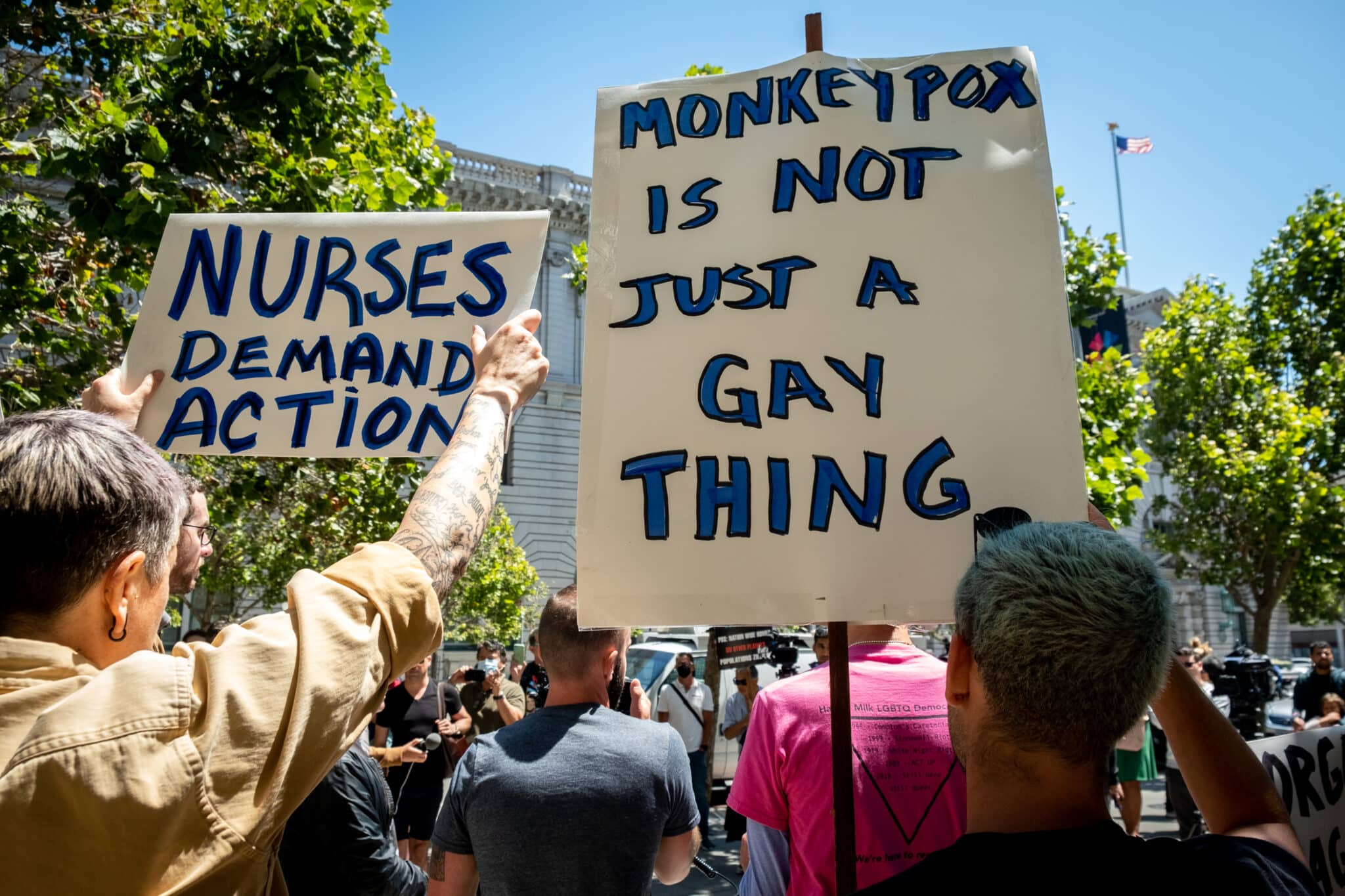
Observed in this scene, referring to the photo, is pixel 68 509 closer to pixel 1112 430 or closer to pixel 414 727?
pixel 414 727

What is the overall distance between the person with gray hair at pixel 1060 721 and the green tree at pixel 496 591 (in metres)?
24.9

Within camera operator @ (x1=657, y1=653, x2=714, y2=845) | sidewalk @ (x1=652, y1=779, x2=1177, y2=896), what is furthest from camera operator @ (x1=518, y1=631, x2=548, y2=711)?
sidewalk @ (x1=652, y1=779, x2=1177, y2=896)

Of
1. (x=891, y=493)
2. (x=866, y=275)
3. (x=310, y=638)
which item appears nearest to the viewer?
(x=310, y=638)

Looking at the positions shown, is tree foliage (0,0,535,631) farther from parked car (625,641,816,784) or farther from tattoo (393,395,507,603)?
parked car (625,641,816,784)

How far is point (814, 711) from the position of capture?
2.36 meters

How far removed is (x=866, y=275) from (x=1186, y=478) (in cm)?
2343

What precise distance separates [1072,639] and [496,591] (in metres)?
26.5

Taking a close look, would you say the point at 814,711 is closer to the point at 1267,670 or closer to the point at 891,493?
the point at 891,493

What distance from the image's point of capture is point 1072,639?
122cm

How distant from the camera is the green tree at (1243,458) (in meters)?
20.1

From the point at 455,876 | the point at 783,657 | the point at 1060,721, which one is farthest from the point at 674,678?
the point at 1060,721

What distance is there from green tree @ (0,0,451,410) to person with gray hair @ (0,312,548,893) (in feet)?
15.5

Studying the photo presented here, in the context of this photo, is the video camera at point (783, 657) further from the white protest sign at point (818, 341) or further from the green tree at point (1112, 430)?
the white protest sign at point (818, 341)

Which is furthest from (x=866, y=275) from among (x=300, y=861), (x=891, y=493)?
(x=300, y=861)
